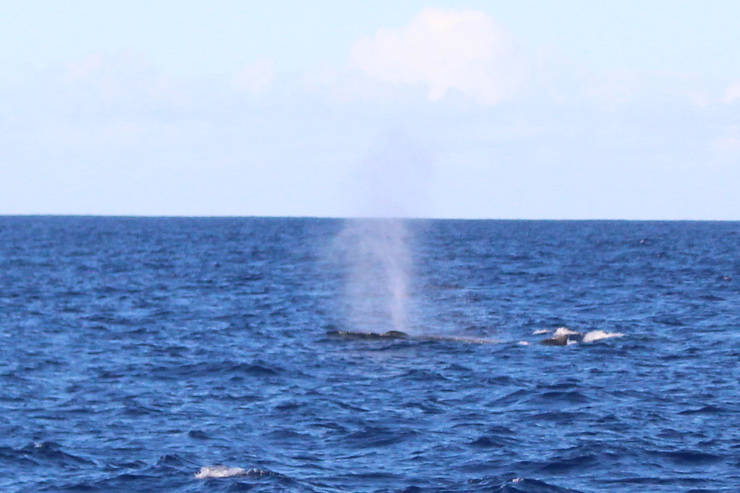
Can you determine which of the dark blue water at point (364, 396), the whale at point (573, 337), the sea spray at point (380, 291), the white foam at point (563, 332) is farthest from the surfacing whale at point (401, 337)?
the white foam at point (563, 332)

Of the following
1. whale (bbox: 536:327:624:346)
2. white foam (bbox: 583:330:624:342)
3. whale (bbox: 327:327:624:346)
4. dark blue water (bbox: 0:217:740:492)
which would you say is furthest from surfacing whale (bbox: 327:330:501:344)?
white foam (bbox: 583:330:624:342)

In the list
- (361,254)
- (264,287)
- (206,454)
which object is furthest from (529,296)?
(361,254)

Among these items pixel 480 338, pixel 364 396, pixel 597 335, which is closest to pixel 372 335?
pixel 480 338

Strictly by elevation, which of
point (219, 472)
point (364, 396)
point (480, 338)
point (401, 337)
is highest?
point (401, 337)

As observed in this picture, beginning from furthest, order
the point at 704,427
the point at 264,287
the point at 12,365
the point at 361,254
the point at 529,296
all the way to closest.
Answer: the point at 361,254, the point at 264,287, the point at 529,296, the point at 12,365, the point at 704,427

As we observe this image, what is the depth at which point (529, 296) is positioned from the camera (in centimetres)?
5947

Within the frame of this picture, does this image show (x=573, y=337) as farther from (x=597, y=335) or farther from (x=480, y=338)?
(x=480, y=338)

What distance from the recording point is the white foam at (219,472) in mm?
A: 20172

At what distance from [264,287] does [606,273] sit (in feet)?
98.4

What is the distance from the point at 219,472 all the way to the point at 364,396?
8.40m

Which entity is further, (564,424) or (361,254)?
(361,254)

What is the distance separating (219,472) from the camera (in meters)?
20.4

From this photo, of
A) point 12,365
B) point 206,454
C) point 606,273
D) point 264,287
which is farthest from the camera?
point 606,273

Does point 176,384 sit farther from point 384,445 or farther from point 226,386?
point 384,445
